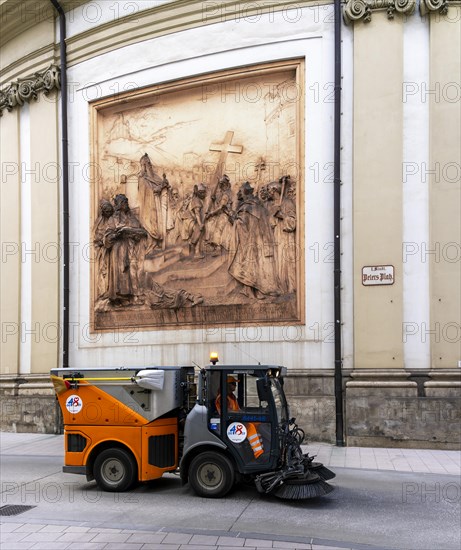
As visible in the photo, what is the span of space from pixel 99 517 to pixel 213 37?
12.2 meters

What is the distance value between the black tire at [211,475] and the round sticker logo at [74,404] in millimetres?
2016

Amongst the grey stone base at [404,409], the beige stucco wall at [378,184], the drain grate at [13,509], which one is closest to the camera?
the drain grate at [13,509]

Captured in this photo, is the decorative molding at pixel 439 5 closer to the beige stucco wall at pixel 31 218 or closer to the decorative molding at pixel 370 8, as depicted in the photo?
the decorative molding at pixel 370 8

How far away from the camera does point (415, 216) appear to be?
1442 cm

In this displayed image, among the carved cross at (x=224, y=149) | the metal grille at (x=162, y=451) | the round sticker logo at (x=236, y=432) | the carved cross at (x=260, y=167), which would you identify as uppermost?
the carved cross at (x=224, y=149)

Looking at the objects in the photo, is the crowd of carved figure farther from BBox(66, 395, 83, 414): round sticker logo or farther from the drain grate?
the drain grate

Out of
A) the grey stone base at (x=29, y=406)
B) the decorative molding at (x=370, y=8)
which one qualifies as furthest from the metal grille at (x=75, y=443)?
the decorative molding at (x=370, y=8)

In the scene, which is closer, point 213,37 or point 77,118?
point 213,37

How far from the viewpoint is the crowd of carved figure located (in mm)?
15461

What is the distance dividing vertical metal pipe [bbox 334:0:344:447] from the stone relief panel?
3.00 ft

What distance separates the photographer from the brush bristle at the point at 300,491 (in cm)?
853

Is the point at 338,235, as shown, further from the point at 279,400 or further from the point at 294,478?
the point at 294,478

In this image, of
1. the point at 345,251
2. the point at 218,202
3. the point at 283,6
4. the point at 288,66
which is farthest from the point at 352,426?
the point at 283,6

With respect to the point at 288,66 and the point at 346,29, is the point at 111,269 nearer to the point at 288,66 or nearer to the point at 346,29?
the point at 288,66
